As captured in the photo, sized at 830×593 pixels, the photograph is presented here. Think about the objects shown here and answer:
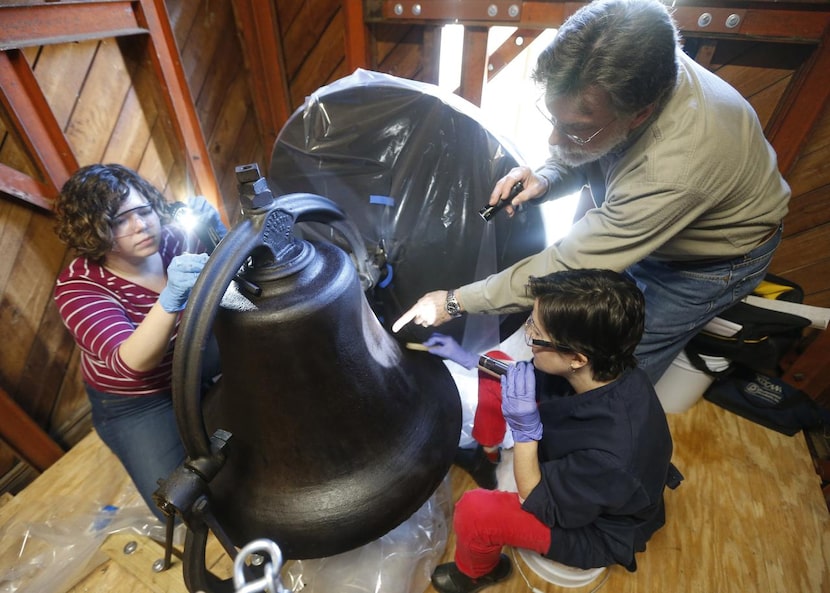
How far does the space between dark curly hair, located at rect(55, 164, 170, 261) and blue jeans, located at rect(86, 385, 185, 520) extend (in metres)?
0.48

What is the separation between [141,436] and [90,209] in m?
0.70

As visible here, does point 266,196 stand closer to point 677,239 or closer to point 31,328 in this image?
point 677,239

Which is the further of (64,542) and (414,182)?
(64,542)

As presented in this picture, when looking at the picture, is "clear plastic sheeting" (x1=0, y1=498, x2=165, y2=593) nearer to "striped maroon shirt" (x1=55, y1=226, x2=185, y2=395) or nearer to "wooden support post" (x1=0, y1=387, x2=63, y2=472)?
"wooden support post" (x1=0, y1=387, x2=63, y2=472)

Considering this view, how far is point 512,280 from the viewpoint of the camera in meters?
1.07

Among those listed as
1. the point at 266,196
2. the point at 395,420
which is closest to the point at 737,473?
the point at 395,420

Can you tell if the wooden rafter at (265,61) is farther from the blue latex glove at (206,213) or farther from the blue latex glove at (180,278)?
the blue latex glove at (180,278)

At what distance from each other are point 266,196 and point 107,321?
79 centimetres

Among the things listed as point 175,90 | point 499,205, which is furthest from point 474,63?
point 175,90

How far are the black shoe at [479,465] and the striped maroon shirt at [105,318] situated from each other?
41.2 inches

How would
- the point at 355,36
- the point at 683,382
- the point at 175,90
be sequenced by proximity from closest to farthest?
the point at 683,382
the point at 175,90
the point at 355,36

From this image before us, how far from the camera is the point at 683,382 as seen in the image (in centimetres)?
180

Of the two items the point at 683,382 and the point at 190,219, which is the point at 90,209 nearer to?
the point at 190,219

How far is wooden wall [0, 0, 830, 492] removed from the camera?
1.54 meters
